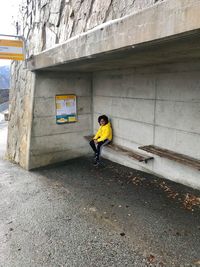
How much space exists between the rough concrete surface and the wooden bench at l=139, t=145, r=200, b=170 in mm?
606

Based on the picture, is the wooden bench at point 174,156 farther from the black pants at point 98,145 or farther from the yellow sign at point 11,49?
the yellow sign at point 11,49

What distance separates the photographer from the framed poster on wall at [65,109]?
20.3 ft

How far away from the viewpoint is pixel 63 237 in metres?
3.16

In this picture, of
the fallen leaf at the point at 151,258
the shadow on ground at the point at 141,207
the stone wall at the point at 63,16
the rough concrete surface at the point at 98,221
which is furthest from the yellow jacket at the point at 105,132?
the fallen leaf at the point at 151,258

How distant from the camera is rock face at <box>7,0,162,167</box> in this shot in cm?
317

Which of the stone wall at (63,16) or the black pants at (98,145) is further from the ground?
the stone wall at (63,16)

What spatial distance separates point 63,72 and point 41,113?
3.94 ft

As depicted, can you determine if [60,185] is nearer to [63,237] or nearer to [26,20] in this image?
[63,237]

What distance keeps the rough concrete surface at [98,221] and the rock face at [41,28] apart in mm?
1807

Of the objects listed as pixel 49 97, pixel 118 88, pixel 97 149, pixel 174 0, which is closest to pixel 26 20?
pixel 49 97

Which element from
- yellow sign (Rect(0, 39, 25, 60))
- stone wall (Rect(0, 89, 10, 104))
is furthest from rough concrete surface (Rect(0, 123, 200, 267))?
stone wall (Rect(0, 89, 10, 104))

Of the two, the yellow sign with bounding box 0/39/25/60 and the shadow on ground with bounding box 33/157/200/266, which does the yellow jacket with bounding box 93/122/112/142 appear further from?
the yellow sign with bounding box 0/39/25/60

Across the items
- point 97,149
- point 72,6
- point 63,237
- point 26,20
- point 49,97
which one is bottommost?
point 63,237

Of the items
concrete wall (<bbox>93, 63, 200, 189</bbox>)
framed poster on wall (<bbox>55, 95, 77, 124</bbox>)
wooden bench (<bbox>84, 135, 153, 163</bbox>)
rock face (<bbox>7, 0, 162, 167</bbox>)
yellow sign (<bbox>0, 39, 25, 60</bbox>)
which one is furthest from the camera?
framed poster on wall (<bbox>55, 95, 77, 124</bbox>)
